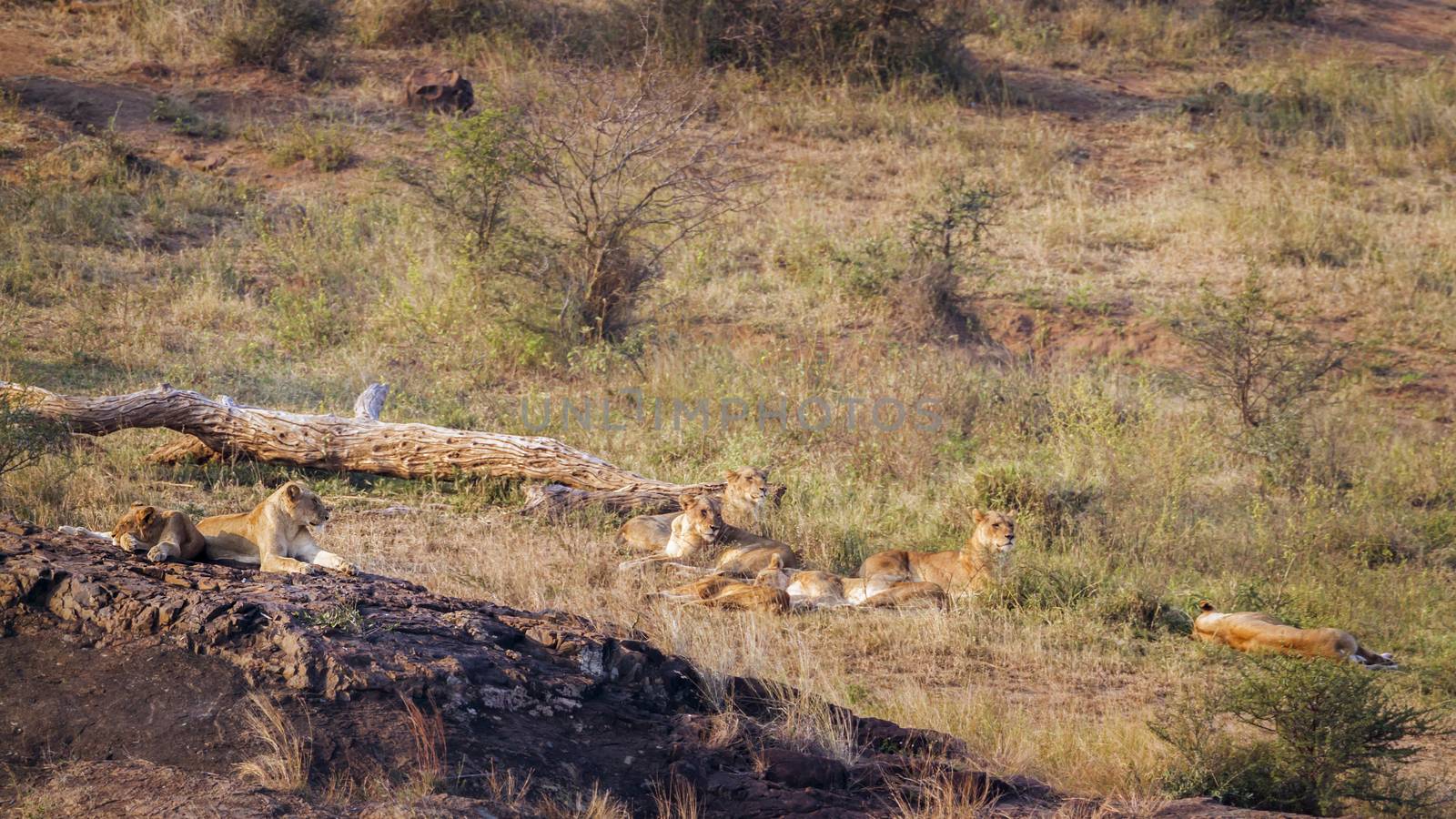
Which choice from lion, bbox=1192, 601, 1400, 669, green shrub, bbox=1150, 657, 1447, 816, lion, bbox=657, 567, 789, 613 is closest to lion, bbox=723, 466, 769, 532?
lion, bbox=657, 567, 789, 613

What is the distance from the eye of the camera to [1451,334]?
1361cm

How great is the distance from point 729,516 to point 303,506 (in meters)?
3.42

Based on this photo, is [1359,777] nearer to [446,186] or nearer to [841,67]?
[446,186]

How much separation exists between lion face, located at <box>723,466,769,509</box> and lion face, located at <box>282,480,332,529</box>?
10.7 feet

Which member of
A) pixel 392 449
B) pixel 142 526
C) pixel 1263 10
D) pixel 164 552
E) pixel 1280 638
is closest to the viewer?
pixel 164 552

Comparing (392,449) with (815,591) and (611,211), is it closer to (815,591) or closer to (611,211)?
(815,591)

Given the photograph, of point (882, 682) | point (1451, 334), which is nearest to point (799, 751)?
point (882, 682)

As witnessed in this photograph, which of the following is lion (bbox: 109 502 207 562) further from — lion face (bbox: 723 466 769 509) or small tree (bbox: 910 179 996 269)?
small tree (bbox: 910 179 996 269)

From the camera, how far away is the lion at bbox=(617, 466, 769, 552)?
8.80 metres

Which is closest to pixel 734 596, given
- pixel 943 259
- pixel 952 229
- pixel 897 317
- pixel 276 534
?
pixel 276 534

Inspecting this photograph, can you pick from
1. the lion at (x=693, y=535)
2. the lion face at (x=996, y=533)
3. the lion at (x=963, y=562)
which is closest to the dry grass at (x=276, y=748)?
the lion at (x=693, y=535)

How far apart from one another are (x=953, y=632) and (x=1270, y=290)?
8.96 m

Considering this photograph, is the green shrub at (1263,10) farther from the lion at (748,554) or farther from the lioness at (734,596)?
the lioness at (734,596)

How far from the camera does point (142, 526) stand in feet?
20.6
